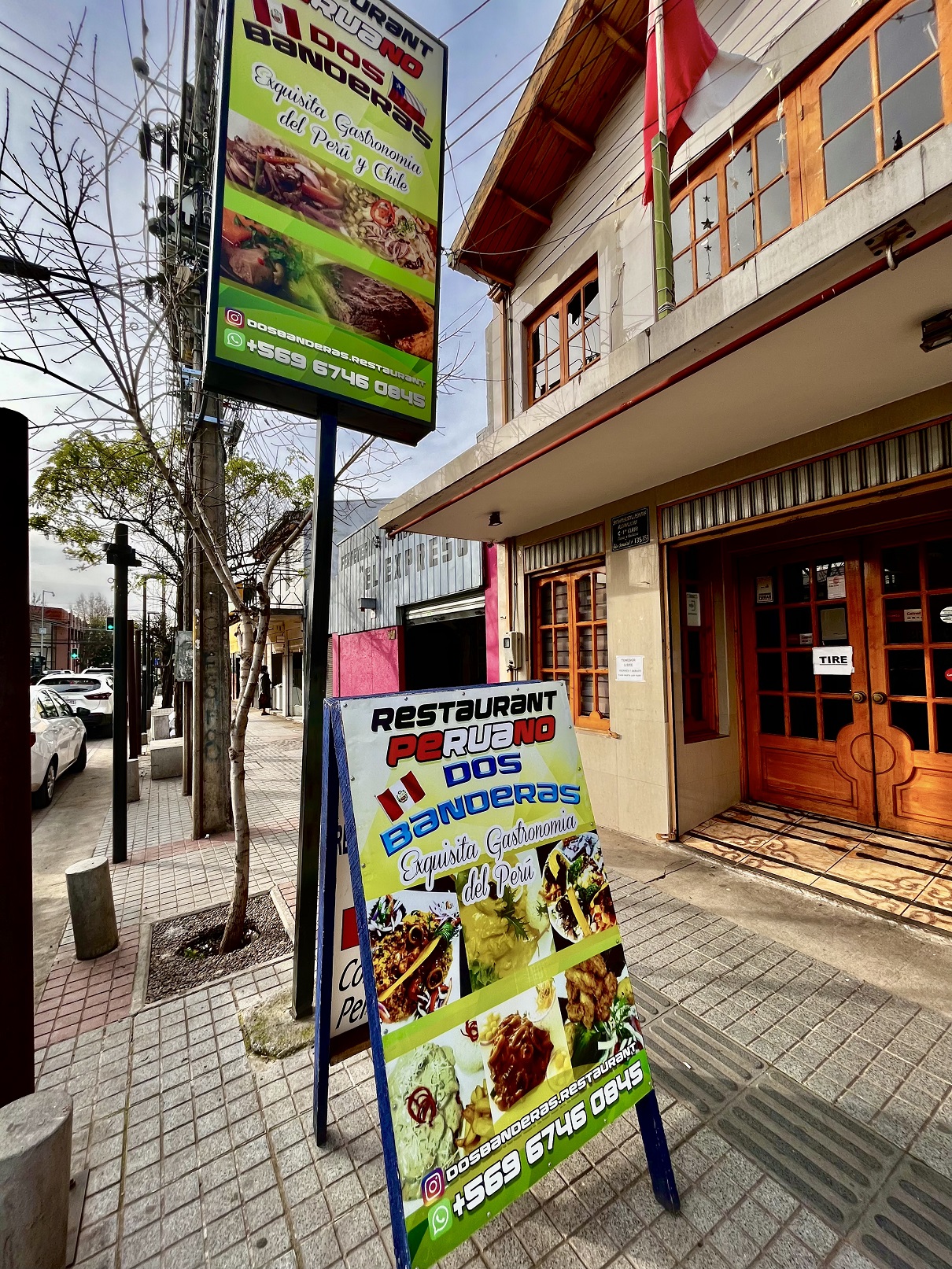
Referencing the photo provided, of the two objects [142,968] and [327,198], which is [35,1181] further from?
[327,198]

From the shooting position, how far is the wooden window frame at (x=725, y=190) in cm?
360

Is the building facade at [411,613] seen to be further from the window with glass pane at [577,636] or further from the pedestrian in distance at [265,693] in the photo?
the pedestrian in distance at [265,693]

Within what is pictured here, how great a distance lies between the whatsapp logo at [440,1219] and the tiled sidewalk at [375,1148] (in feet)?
1.31

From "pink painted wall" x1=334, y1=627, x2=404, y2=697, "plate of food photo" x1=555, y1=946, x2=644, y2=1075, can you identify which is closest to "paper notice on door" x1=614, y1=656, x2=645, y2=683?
"plate of food photo" x1=555, y1=946, x2=644, y2=1075

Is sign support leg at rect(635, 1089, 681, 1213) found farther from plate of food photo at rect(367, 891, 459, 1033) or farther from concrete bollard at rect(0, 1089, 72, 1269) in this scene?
concrete bollard at rect(0, 1089, 72, 1269)

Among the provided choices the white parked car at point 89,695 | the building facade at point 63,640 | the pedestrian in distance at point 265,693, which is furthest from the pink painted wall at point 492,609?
the building facade at point 63,640

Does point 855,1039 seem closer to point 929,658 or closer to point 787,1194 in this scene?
point 787,1194

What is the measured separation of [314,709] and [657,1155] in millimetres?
1923

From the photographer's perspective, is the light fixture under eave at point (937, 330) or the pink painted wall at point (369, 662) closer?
the light fixture under eave at point (937, 330)

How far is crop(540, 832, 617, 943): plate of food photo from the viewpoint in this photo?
1.65 m

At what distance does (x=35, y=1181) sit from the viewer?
4.44 feet

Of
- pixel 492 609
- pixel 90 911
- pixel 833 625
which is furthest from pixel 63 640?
pixel 833 625

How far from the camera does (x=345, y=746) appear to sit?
4.76 feet

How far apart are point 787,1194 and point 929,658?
142 inches
